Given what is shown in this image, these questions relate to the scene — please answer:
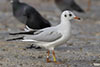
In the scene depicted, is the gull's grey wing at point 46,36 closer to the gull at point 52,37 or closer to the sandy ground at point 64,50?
the gull at point 52,37

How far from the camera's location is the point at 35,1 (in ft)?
69.5

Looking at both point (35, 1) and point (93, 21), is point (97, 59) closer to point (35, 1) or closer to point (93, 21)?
point (93, 21)

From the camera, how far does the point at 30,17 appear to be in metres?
9.47

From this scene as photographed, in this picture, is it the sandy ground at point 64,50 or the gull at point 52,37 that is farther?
the sandy ground at point 64,50

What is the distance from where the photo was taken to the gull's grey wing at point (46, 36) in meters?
7.04

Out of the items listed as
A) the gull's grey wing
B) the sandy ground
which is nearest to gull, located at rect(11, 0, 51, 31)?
the sandy ground

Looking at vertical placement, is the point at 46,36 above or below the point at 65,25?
below

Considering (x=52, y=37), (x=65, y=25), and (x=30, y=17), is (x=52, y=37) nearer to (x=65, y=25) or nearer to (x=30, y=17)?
(x=65, y=25)

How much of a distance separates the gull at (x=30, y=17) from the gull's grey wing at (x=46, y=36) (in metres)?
1.85

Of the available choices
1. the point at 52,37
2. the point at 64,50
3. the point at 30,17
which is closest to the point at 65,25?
the point at 52,37

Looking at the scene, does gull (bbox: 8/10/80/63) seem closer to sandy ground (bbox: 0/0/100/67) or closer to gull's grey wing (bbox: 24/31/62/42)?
gull's grey wing (bbox: 24/31/62/42)

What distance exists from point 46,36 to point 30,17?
2.43 metres

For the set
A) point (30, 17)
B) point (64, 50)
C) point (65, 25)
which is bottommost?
point (64, 50)

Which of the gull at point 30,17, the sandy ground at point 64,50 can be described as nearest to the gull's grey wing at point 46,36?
the sandy ground at point 64,50
